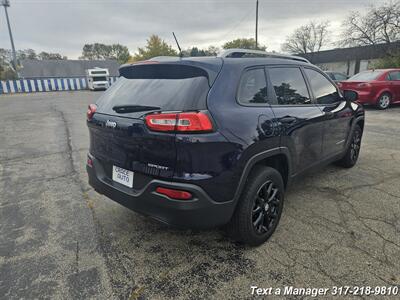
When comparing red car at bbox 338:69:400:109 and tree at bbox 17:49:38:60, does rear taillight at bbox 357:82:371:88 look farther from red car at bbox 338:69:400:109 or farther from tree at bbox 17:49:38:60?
tree at bbox 17:49:38:60

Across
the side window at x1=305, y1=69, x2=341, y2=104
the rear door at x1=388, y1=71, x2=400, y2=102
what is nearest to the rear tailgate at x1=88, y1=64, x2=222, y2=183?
the side window at x1=305, y1=69, x2=341, y2=104

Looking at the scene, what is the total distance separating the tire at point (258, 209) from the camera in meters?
2.32

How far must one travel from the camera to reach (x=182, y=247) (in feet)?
8.45

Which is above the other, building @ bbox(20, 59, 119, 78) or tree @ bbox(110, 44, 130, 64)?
tree @ bbox(110, 44, 130, 64)

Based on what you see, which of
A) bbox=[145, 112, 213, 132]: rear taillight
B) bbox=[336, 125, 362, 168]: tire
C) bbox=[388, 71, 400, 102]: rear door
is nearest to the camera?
bbox=[145, 112, 213, 132]: rear taillight

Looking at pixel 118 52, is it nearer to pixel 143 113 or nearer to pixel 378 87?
pixel 378 87

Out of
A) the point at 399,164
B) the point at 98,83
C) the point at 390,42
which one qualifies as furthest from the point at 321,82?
the point at 98,83

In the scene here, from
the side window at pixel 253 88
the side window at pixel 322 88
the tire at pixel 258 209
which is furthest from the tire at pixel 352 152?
the side window at pixel 253 88

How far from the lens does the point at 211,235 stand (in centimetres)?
275

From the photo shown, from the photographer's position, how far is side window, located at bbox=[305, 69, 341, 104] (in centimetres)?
333

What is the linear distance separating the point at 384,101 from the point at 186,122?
37.4ft

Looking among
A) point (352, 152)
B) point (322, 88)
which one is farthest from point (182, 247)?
point (352, 152)

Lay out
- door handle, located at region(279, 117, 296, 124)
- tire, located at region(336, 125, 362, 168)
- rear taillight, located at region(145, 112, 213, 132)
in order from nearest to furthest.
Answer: rear taillight, located at region(145, 112, 213, 132) → door handle, located at region(279, 117, 296, 124) → tire, located at region(336, 125, 362, 168)

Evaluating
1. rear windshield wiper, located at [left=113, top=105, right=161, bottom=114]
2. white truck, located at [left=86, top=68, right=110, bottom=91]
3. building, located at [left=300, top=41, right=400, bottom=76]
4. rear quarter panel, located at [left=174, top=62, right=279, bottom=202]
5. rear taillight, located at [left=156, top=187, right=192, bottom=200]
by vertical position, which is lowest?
rear taillight, located at [left=156, top=187, right=192, bottom=200]
